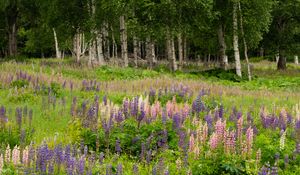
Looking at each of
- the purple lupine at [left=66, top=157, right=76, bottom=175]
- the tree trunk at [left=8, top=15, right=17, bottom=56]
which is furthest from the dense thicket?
the purple lupine at [left=66, top=157, right=76, bottom=175]

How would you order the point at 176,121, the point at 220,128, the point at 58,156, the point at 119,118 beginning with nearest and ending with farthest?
the point at 58,156, the point at 220,128, the point at 176,121, the point at 119,118

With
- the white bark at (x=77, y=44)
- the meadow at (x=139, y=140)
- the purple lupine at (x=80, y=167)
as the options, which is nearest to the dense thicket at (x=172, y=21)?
the white bark at (x=77, y=44)

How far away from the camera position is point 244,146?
6.59 m

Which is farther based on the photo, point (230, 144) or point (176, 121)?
point (176, 121)

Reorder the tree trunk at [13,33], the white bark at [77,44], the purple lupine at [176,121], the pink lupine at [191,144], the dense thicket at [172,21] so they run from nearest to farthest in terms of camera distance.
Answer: the pink lupine at [191,144] → the purple lupine at [176,121] → the dense thicket at [172,21] → the white bark at [77,44] → the tree trunk at [13,33]

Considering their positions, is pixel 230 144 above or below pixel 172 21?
below

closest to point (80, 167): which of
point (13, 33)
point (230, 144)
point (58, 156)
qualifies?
point (58, 156)

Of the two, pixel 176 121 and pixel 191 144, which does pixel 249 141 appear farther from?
pixel 176 121

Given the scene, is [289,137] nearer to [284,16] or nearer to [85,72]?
[85,72]

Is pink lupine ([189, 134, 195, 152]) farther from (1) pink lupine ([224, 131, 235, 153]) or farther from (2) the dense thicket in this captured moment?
(2) the dense thicket

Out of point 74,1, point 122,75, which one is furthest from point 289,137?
point 74,1

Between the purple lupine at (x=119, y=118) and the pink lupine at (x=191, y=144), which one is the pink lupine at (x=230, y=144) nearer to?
the pink lupine at (x=191, y=144)

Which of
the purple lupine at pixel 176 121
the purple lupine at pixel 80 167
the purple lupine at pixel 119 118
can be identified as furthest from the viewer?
the purple lupine at pixel 119 118

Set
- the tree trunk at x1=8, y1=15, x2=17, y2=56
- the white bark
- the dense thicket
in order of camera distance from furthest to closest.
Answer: the tree trunk at x1=8, y1=15, x2=17, y2=56, the white bark, the dense thicket
